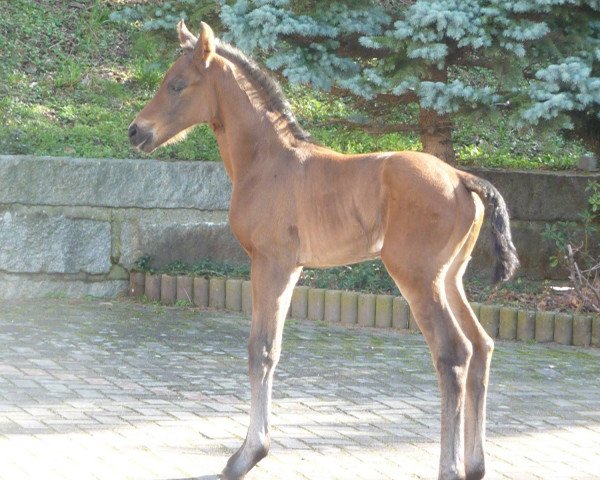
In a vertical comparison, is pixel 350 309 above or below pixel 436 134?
below

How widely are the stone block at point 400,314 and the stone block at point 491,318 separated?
0.63 m

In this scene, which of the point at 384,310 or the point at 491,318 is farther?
the point at 384,310

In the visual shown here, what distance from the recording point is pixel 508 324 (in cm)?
873

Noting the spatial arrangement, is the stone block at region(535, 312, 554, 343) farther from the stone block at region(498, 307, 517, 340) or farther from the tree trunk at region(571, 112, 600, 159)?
the tree trunk at region(571, 112, 600, 159)

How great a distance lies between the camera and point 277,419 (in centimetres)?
632

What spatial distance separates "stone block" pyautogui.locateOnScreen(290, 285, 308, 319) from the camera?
372 inches

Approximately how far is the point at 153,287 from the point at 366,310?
6.92ft

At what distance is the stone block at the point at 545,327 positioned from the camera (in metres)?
8.63

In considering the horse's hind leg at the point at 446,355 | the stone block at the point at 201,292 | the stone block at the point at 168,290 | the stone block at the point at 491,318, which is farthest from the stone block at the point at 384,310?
the horse's hind leg at the point at 446,355

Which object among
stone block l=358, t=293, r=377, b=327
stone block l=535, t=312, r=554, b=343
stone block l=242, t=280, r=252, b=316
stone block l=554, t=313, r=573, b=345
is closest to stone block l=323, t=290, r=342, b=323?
stone block l=358, t=293, r=377, b=327

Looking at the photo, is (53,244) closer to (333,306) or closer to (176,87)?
(333,306)

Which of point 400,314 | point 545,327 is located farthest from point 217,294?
point 545,327

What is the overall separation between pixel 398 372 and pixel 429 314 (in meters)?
2.67

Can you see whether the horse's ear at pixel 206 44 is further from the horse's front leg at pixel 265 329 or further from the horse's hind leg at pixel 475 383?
the horse's hind leg at pixel 475 383
